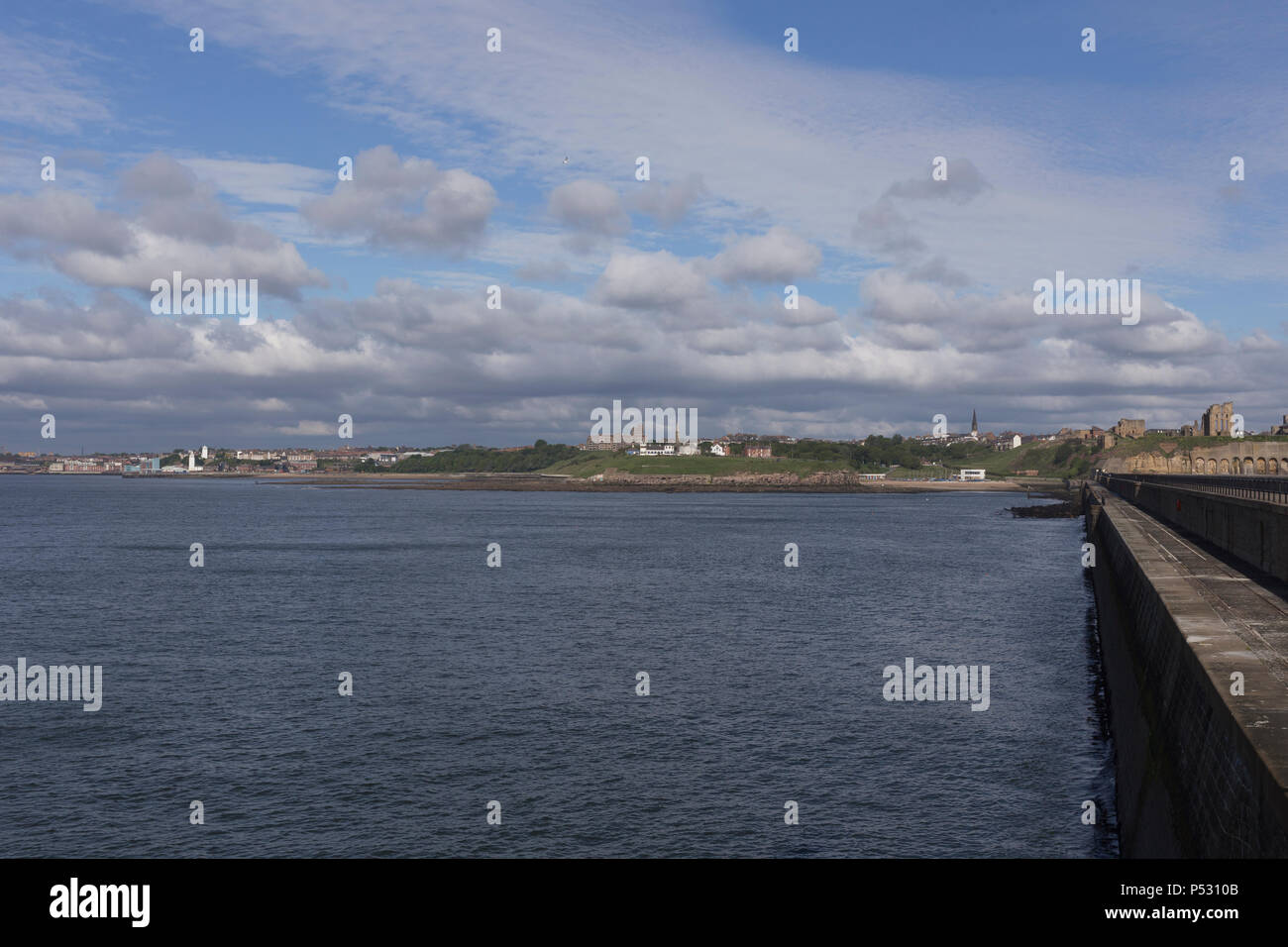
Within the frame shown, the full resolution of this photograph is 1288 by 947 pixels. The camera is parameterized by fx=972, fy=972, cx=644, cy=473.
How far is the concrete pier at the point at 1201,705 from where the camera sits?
989 cm

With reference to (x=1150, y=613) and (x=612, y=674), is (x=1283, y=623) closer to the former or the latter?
(x=1150, y=613)

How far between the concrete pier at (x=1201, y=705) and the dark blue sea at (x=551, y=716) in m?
2.44

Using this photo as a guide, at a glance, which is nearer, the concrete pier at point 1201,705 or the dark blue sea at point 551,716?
the concrete pier at point 1201,705

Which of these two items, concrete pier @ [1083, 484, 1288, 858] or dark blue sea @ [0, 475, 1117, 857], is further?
dark blue sea @ [0, 475, 1117, 857]

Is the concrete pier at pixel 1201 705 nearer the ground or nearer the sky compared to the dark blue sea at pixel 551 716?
nearer the sky

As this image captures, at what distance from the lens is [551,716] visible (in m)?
28.1

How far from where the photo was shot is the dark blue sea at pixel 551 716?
19.9m

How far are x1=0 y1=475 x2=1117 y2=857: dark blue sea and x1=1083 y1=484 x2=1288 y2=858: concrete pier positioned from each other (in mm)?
2441

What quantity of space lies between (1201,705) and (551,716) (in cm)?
1830

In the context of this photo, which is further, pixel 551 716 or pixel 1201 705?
pixel 551 716

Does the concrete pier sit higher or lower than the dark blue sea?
higher

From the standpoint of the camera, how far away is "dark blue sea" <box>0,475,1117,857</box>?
65.2ft

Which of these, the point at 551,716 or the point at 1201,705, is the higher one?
the point at 1201,705
